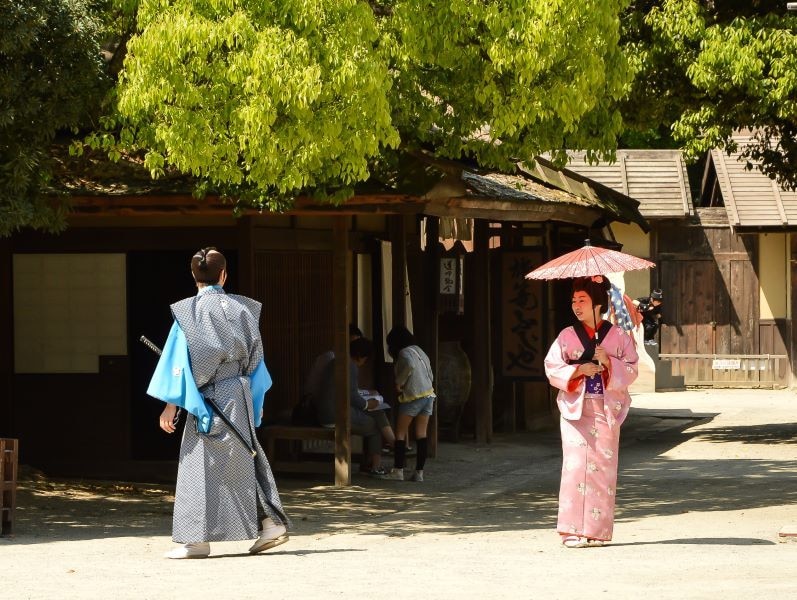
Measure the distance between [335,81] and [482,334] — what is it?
7.03 metres

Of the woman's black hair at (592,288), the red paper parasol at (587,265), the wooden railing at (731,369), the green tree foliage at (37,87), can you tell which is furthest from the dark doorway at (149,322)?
the wooden railing at (731,369)

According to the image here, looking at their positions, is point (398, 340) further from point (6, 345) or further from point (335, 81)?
point (335, 81)

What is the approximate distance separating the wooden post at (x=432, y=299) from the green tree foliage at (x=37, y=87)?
5160 millimetres

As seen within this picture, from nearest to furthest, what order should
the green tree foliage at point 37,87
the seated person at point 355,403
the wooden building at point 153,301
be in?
the green tree foliage at point 37,87 < the seated person at point 355,403 < the wooden building at point 153,301

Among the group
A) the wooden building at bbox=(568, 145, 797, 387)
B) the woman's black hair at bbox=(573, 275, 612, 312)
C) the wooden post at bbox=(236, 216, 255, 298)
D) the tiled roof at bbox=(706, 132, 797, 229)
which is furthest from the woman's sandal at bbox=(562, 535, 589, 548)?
the wooden building at bbox=(568, 145, 797, 387)

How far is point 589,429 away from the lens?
923 cm

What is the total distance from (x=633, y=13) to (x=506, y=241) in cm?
330

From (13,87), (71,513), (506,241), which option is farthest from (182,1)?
(506,241)

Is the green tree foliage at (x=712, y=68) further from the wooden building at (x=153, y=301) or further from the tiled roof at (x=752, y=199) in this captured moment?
the tiled roof at (x=752, y=199)

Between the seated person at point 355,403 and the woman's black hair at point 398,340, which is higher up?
the woman's black hair at point 398,340

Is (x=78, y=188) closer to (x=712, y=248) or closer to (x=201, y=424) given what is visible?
(x=201, y=424)

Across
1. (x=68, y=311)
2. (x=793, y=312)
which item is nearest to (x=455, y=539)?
(x=68, y=311)

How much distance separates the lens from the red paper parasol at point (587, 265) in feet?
30.2

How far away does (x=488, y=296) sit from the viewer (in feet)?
53.4
